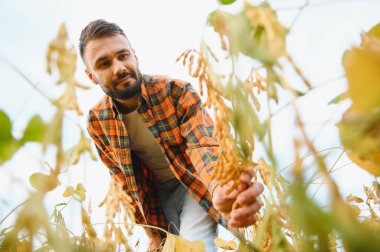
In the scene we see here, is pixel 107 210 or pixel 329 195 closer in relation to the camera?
pixel 329 195

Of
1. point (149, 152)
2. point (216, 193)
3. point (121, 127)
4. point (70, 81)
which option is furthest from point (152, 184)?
point (70, 81)

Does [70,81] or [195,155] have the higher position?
[70,81]

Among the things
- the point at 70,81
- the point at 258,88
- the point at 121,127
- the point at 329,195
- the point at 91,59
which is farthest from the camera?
the point at 121,127

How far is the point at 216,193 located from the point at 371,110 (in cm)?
50

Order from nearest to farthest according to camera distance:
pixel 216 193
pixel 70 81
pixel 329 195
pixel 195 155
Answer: pixel 329 195 < pixel 70 81 < pixel 216 193 < pixel 195 155

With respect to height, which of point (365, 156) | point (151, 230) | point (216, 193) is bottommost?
point (151, 230)

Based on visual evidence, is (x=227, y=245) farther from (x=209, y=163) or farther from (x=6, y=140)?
(x=6, y=140)

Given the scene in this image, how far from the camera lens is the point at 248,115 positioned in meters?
0.29

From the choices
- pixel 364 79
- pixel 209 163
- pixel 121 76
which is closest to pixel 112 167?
pixel 121 76

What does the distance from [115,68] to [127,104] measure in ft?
0.87

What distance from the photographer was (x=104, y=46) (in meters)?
1.59

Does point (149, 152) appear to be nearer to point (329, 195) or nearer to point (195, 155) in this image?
point (195, 155)

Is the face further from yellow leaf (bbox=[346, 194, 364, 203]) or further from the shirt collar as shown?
yellow leaf (bbox=[346, 194, 364, 203])

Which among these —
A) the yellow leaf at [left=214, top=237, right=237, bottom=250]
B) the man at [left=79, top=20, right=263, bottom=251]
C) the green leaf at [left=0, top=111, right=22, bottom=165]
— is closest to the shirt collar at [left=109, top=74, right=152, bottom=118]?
the man at [left=79, top=20, right=263, bottom=251]
